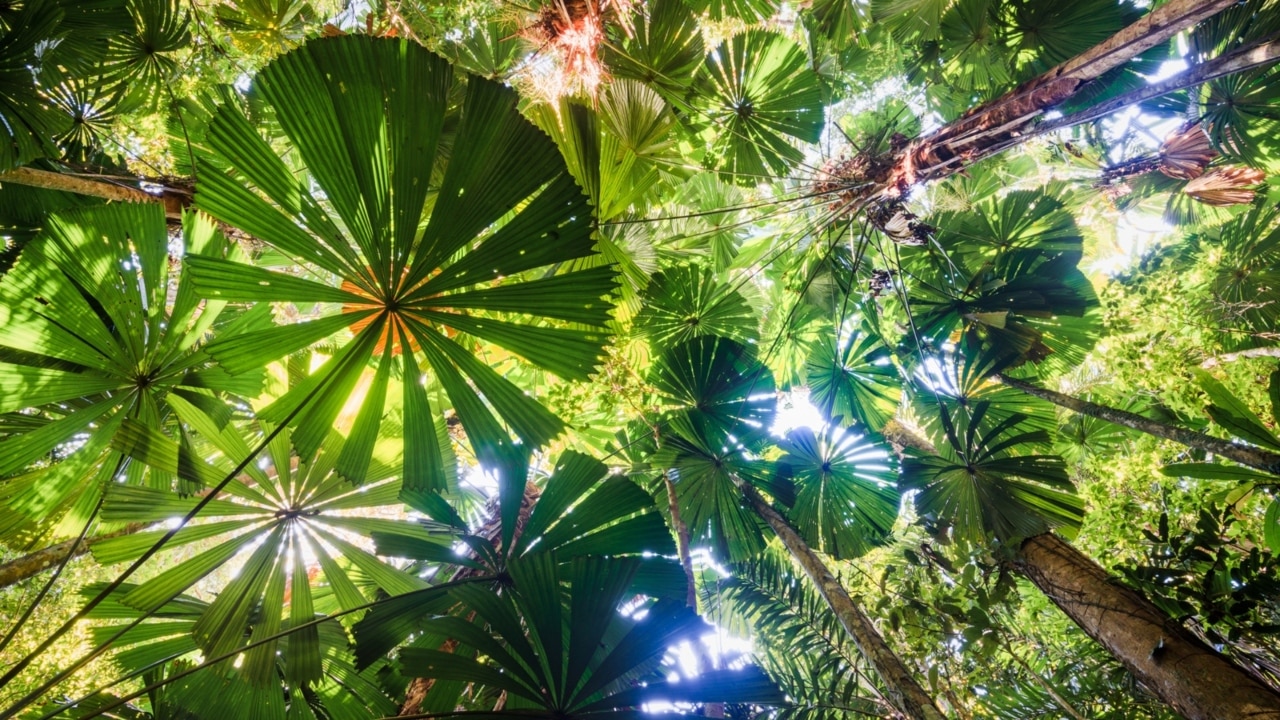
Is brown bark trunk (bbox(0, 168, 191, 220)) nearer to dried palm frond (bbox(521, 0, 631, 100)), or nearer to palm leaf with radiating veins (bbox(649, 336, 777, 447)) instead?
dried palm frond (bbox(521, 0, 631, 100))

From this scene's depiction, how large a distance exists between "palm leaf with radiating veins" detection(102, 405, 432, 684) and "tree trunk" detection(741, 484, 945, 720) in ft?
5.70

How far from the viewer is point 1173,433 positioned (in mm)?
2602

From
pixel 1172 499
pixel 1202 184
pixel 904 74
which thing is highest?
pixel 904 74

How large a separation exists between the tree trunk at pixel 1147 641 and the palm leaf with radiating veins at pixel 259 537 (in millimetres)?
2811

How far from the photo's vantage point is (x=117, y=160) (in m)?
3.19

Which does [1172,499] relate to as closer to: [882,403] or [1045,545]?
[1045,545]

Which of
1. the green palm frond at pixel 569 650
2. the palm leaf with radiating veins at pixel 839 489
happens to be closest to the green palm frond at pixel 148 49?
the green palm frond at pixel 569 650

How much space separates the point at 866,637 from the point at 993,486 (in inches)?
51.2

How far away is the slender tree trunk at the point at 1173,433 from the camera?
86.0 inches

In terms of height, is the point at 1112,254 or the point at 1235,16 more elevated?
the point at 1112,254

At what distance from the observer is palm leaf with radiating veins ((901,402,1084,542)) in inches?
108

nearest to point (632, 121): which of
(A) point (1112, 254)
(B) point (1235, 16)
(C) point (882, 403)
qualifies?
(C) point (882, 403)

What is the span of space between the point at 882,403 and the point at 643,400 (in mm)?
1821

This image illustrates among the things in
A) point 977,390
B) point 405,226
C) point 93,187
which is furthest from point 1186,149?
point 93,187
